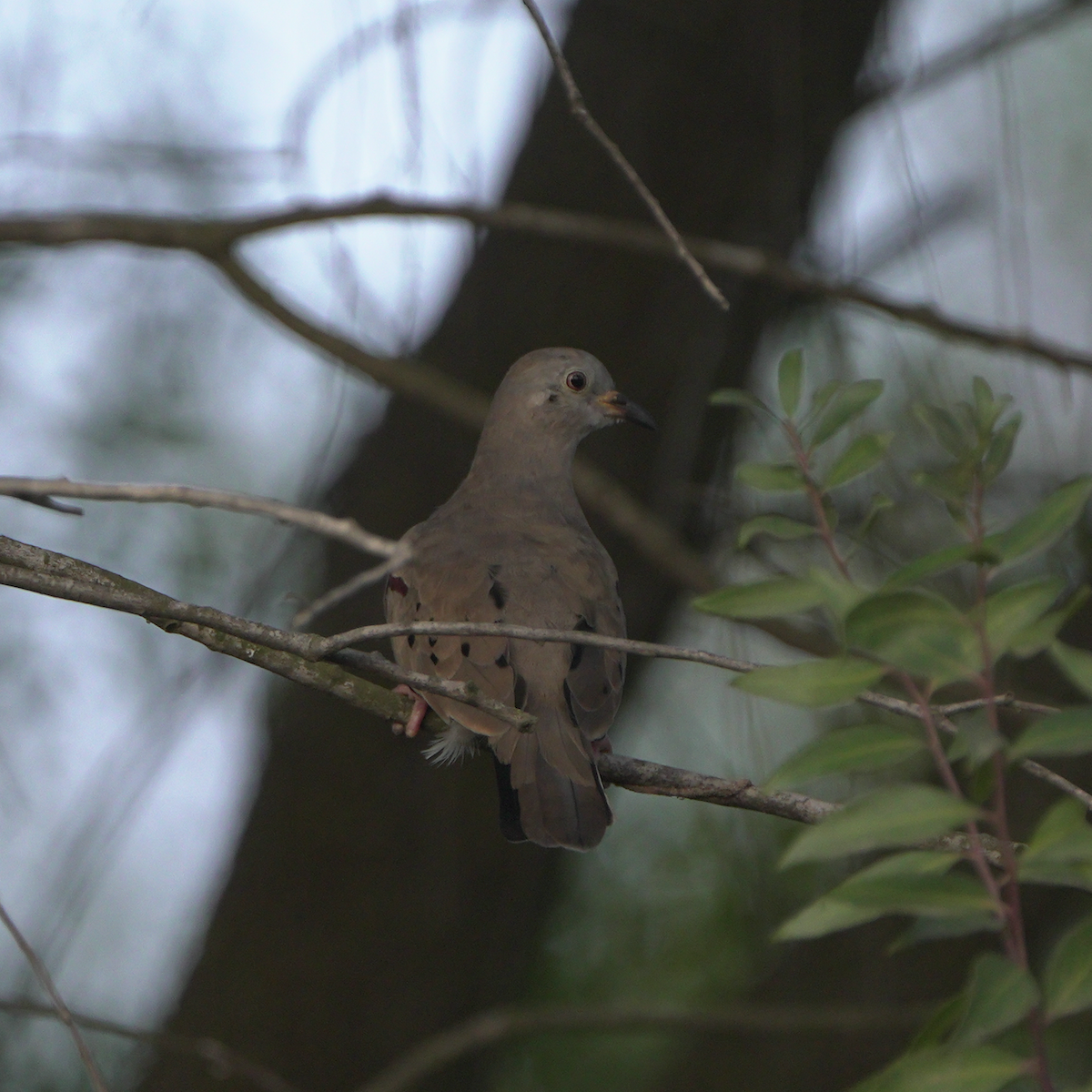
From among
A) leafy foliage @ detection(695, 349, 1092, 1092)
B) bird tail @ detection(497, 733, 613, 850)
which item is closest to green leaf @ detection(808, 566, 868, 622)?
leafy foliage @ detection(695, 349, 1092, 1092)

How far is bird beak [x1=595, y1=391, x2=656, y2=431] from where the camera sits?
13.7 ft

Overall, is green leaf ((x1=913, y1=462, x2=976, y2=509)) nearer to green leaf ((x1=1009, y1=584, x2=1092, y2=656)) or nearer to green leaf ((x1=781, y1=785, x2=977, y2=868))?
green leaf ((x1=1009, y1=584, x2=1092, y2=656))

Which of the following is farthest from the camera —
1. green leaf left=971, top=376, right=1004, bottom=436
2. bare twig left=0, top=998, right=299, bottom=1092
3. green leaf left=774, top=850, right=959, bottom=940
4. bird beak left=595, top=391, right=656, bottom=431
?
bird beak left=595, top=391, right=656, bottom=431

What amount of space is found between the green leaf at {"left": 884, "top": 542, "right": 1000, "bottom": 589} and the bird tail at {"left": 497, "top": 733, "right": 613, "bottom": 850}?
5.17 ft

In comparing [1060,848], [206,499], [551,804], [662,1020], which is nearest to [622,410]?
Answer: [551,804]

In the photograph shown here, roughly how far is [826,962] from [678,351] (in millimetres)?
2572

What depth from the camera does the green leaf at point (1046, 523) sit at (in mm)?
1273

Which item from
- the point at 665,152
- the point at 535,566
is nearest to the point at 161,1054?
the point at 535,566

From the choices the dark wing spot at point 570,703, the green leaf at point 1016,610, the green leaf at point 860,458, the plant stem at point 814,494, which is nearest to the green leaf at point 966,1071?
the green leaf at point 1016,610

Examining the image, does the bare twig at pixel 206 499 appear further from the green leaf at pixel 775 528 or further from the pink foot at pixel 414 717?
the pink foot at pixel 414 717

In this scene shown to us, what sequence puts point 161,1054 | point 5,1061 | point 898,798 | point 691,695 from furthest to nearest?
1. point 691,695
2. point 161,1054
3. point 5,1061
4. point 898,798

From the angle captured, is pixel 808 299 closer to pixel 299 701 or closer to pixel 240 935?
pixel 299 701

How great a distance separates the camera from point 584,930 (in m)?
6.72

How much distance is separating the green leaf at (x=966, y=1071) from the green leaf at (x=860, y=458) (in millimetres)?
714
